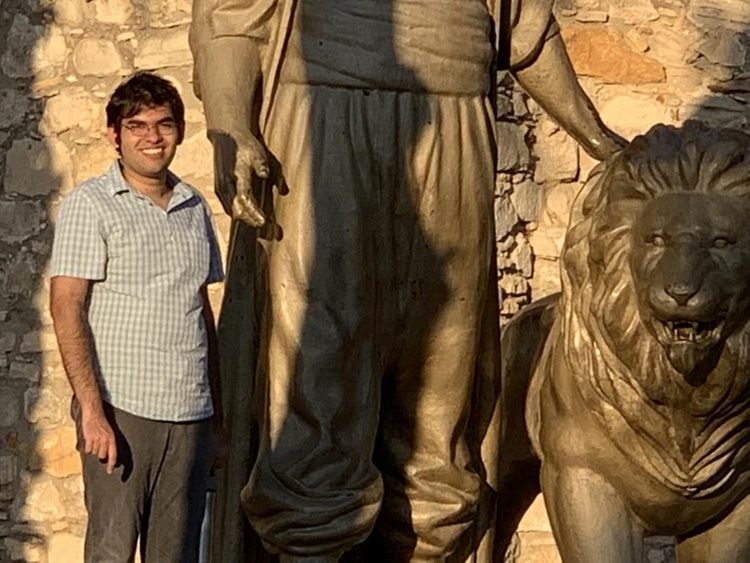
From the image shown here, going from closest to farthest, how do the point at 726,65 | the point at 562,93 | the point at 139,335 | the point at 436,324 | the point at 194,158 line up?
the point at 436,324 < the point at 562,93 < the point at 139,335 < the point at 194,158 < the point at 726,65

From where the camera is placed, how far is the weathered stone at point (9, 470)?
692 centimetres

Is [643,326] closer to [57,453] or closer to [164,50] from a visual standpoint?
[164,50]

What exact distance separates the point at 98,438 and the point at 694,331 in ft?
3.95

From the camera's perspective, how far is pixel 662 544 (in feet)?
21.9

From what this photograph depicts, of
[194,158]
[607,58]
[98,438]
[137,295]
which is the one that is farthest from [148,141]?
[607,58]

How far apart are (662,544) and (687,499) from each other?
106 inches

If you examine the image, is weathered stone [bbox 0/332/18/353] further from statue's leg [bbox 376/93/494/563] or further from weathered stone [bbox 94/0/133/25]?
statue's leg [bbox 376/93/494/563]

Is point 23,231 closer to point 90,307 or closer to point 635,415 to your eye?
point 90,307

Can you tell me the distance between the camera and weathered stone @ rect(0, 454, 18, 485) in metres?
6.92

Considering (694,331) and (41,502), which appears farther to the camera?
(41,502)

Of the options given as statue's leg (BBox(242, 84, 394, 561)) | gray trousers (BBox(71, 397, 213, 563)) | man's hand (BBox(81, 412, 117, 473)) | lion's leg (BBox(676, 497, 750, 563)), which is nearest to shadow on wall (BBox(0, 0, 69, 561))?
gray trousers (BBox(71, 397, 213, 563))

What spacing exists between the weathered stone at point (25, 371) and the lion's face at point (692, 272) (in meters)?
3.41

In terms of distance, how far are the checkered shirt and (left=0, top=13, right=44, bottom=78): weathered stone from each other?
98.5 inches

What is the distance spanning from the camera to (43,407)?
689 centimetres
